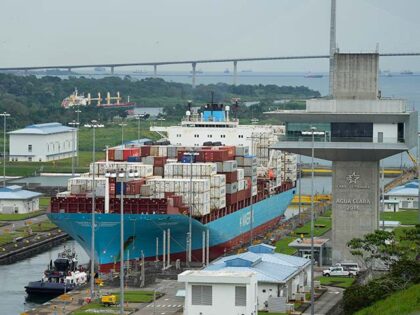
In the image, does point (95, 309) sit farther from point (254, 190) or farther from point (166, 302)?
point (254, 190)

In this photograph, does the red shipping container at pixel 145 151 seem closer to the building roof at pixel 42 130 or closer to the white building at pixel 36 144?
the white building at pixel 36 144

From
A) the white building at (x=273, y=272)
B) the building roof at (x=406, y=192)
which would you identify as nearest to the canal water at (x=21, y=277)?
the white building at (x=273, y=272)

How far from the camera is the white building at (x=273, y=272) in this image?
4772cm

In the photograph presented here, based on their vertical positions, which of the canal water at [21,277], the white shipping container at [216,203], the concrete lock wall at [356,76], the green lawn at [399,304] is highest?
the concrete lock wall at [356,76]

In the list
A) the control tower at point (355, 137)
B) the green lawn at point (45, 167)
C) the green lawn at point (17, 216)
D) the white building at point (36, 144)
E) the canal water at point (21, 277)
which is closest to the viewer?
the canal water at point (21, 277)

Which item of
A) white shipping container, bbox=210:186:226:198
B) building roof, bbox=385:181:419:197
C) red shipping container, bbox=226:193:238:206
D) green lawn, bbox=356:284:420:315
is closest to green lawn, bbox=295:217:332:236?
red shipping container, bbox=226:193:238:206

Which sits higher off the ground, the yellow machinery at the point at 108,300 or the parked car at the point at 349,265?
the parked car at the point at 349,265

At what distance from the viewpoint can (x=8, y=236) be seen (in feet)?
235

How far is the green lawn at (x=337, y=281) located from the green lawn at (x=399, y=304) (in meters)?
13.4

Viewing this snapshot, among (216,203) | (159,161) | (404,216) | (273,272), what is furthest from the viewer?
(404,216)

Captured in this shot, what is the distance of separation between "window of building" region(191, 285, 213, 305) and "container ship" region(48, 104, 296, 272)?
14458mm

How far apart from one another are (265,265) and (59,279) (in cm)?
988

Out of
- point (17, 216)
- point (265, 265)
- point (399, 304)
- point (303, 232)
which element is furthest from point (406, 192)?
point (399, 304)

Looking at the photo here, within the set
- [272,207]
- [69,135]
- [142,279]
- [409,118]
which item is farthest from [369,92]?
[69,135]
